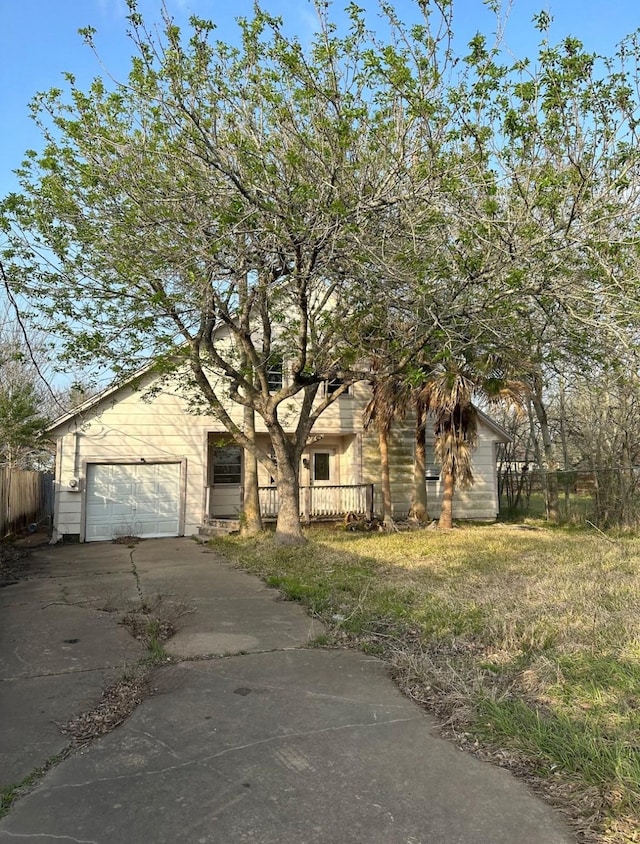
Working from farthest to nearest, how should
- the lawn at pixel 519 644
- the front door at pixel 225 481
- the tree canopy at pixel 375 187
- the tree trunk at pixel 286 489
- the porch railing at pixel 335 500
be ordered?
the front door at pixel 225 481 < the porch railing at pixel 335 500 < the tree trunk at pixel 286 489 < the tree canopy at pixel 375 187 < the lawn at pixel 519 644

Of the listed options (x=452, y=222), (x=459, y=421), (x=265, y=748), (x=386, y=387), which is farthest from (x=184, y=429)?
(x=265, y=748)

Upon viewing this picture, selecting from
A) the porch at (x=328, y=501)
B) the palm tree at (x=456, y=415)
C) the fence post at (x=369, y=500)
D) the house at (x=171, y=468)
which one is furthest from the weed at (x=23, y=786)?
the fence post at (x=369, y=500)

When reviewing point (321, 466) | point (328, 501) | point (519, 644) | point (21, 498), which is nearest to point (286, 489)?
point (328, 501)

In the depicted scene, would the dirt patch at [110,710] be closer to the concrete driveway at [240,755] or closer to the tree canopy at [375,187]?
the concrete driveway at [240,755]

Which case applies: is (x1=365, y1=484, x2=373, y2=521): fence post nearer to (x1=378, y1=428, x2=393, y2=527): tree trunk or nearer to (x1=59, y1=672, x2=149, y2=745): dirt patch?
(x1=378, y1=428, x2=393, y2=527): tree trunk

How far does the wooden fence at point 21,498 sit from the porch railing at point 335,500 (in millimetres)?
6736

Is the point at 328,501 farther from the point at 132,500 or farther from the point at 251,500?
the point at 132,500

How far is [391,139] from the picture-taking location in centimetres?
679

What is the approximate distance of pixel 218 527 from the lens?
599 inches

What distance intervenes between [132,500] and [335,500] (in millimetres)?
5783

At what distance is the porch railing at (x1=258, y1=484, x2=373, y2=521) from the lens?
1661 centimetres

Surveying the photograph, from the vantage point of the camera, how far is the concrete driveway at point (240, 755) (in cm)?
264

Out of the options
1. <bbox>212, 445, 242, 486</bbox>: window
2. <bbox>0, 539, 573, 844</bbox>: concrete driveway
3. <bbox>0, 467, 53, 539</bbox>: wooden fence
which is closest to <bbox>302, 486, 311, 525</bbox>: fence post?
<bbox>212, 445, 242, 486</bbox>: window

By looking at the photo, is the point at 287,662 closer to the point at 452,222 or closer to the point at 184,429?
the point at 452,222
